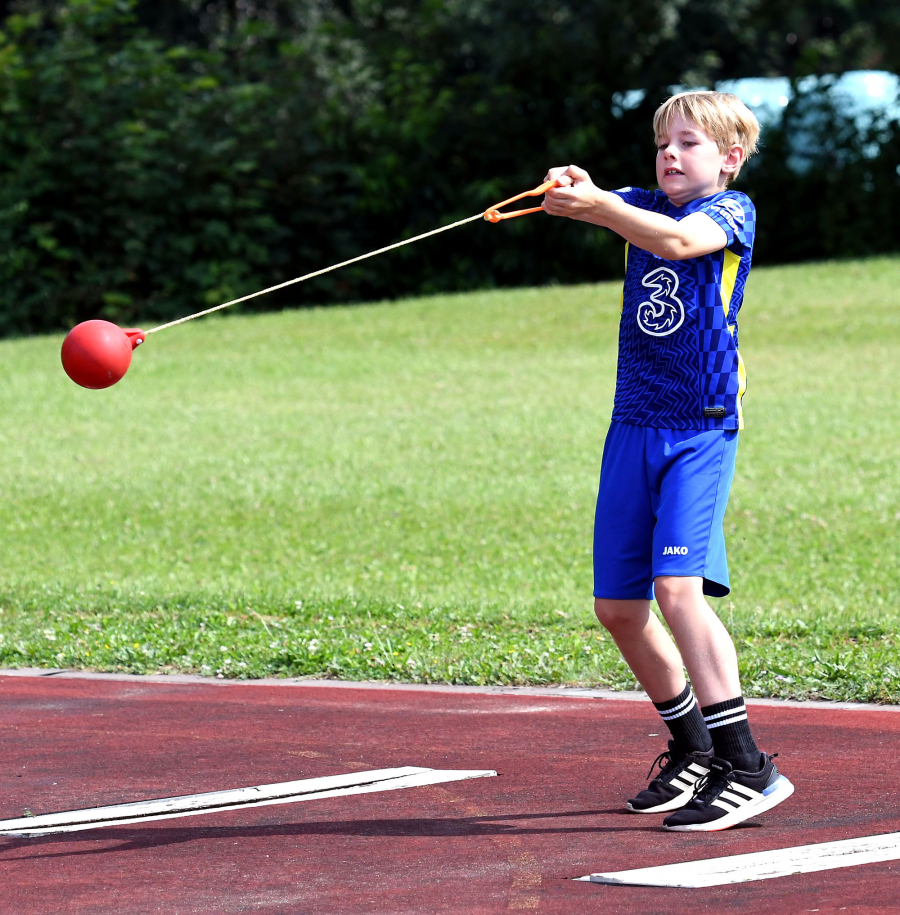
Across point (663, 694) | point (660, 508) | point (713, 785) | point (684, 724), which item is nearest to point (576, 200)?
point (660, 508)

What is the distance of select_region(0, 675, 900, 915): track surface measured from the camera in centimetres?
356

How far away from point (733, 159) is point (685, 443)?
2.71 ft

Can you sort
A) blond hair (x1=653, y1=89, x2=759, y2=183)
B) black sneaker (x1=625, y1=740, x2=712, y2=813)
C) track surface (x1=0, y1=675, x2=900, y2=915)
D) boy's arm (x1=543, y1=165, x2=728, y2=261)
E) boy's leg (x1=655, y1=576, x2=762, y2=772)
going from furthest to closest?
black sneaker (x1=625, y1=740, x2=712, y2=813) < blond hair (x1=653, y1=89, x2=759, y2=183) < boy's leg (x1=655, y1=576, x2=762, y2=772) < boy's arm (x1=543, y1=165, x2=728, y2=261) < track surface (x1=0, y1=675, x2=900, y2=915)

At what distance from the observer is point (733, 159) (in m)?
4.21

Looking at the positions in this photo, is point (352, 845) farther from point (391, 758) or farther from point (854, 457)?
point (854, 457)

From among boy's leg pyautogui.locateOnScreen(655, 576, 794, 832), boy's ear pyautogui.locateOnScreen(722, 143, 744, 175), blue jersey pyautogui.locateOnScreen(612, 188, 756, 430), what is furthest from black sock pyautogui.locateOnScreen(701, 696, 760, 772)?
boy's ear pyautogui.locateOnScreen(722, 143, 744, 175)

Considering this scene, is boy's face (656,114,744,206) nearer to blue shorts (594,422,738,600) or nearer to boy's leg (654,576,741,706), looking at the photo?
blue shorts (594,422,738,600)

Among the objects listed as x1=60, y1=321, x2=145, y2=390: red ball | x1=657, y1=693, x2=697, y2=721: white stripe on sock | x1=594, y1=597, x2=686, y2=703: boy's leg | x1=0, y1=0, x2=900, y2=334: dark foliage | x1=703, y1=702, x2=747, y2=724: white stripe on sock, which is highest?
x1=0, y1=0, x2=900, y2=334: dark foliage

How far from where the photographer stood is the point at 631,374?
417 centimetres

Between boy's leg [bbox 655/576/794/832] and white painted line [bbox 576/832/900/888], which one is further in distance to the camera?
boy's leg [bbox 655/576/794/832]

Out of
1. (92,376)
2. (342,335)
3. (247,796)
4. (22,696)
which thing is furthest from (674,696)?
(342,335)

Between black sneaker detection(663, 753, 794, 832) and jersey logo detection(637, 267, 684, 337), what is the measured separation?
1.18m

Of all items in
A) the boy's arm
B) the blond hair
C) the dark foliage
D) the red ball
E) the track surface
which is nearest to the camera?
the track surface

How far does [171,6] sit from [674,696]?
32.8m
